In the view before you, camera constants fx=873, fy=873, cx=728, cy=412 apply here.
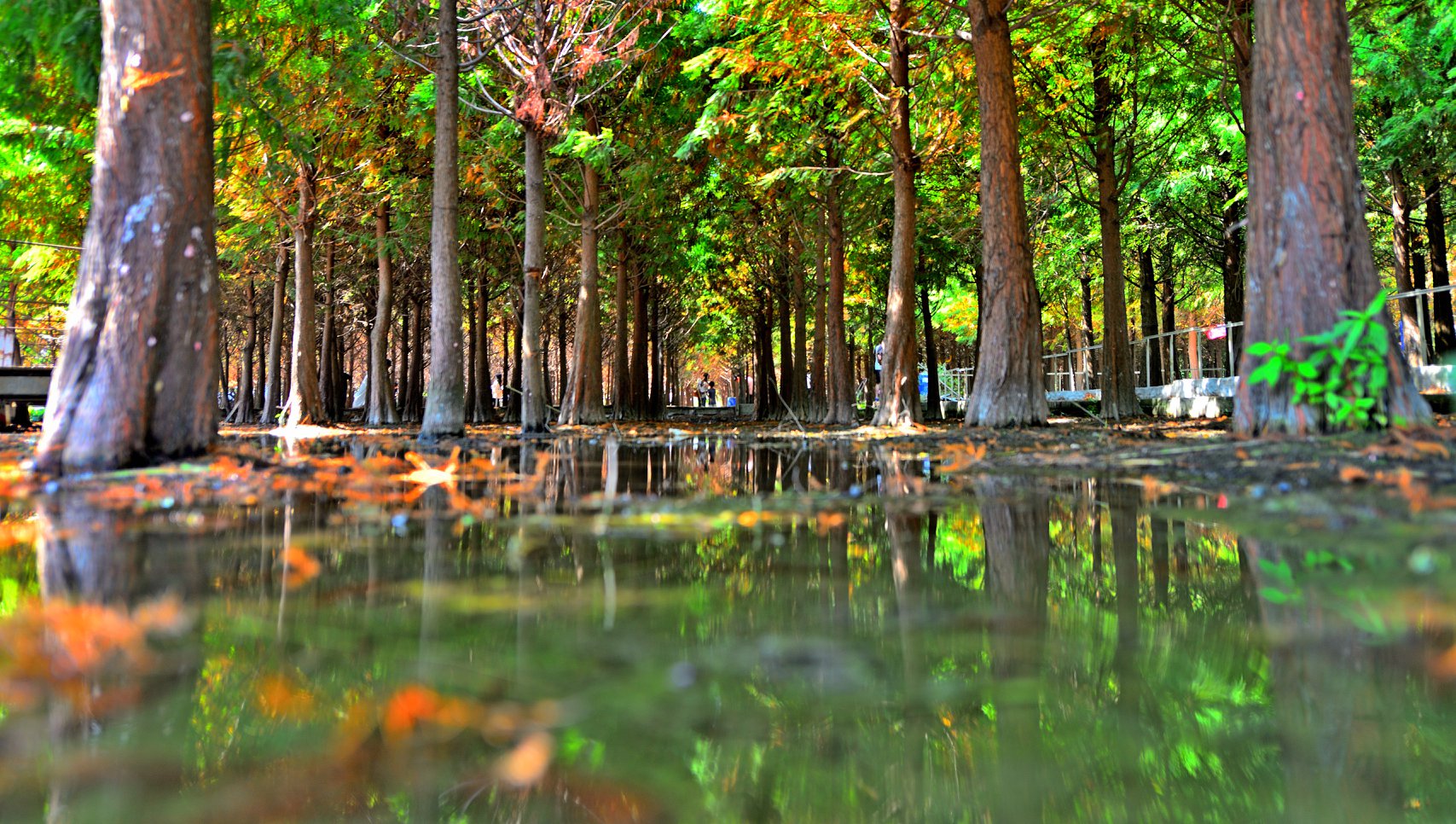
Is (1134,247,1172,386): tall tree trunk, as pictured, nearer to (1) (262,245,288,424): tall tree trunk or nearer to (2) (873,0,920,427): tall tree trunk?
(2) (873,0,920,427): tall tree trunk

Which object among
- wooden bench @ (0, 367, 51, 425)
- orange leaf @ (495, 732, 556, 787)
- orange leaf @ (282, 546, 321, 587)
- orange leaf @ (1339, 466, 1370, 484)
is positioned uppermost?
wooden bench @ (0, 367, 51, 425)

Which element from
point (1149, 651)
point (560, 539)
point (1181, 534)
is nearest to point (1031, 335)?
point (1181, 534)

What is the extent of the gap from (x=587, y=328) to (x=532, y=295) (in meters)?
3.93

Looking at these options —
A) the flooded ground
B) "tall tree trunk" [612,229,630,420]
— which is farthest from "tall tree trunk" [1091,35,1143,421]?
the flooded ground

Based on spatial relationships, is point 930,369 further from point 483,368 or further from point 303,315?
point 303,315

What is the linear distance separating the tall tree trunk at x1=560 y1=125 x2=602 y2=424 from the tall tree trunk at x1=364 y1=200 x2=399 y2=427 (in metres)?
5.11

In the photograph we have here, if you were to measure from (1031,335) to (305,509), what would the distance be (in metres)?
10.1

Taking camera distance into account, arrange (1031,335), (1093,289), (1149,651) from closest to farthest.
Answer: (1149,651), (1031,335), (1093,289)

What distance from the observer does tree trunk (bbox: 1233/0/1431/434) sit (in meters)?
7.11

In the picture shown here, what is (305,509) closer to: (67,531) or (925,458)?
(67,531)

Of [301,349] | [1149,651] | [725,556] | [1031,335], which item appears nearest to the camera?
[1149,651]

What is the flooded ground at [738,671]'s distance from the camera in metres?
1.30

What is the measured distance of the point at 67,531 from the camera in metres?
3.74

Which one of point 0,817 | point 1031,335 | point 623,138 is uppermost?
point 623,138
